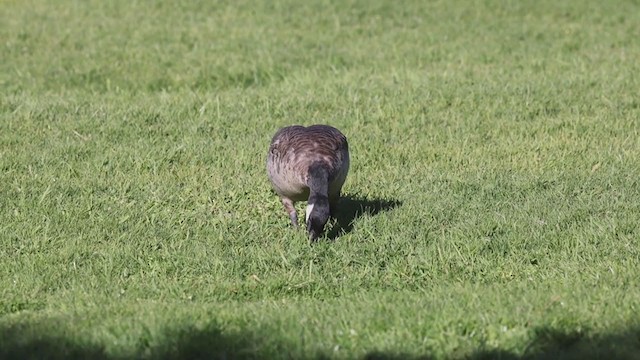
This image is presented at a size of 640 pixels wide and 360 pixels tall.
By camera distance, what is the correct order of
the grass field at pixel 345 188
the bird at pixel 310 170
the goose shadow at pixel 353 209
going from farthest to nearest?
the goose shadow at pixel 353 209, the bird at pixel 310 170, the grass field at pixel 345 188

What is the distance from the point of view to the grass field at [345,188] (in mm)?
6352

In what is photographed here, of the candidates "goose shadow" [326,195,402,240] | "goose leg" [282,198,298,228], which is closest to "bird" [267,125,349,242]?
"goose leg" [282,198,298,228]

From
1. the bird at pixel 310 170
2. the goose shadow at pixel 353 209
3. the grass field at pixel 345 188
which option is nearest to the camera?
the grass field at pixel 345 188

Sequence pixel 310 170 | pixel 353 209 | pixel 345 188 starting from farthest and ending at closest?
pixel 345 188, pixel 353 209, pixel 310 170

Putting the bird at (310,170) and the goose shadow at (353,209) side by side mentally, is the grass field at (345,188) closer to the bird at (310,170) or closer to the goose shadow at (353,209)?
the goose shadow at (353,209)

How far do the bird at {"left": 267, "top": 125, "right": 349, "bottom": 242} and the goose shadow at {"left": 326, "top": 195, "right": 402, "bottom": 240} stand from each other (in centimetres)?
14

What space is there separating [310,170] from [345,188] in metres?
1.61

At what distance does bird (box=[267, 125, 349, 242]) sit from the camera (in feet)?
26.8

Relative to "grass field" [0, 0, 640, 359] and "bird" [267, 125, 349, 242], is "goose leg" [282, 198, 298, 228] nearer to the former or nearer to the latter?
"bird" [267, 125, 349, 242]

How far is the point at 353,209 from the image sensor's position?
928 cm

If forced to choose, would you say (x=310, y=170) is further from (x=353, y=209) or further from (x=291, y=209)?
(x=353, y=209)

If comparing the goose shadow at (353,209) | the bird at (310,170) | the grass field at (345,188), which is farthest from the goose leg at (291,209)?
the goose shadow at (353,209)

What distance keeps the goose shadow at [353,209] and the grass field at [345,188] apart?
3 centimetres

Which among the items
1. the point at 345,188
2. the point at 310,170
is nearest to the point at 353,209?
the point at 345,188
